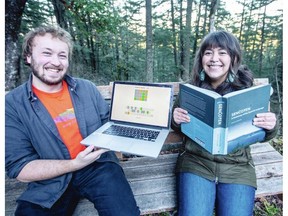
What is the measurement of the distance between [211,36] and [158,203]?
59.4 inches

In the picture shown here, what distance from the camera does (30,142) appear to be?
165 centimetres

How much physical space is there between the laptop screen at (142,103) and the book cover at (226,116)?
11.1 inches

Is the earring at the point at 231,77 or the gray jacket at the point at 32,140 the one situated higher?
the earring at the point at 231,77

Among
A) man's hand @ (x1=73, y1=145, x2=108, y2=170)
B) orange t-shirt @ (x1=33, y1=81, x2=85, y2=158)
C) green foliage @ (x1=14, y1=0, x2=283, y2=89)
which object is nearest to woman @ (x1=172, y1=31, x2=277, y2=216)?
man's hand @ (x1=73, y1=145, x2=108, y2=170)

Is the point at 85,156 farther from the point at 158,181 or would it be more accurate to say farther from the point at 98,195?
the point at 158,181

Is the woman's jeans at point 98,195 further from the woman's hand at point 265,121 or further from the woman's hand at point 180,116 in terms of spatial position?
the woman's hand at point 265,121

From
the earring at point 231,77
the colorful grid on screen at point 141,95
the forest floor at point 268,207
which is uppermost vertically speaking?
the earring at point 231,77

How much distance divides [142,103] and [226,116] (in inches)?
31.4

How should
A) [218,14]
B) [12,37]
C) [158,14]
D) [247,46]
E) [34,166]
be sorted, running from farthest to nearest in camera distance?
1. [247,46]
2. [218,14]
3. [158,14]
4. [12,37]
5. [34,166]

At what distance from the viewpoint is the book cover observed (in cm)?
147

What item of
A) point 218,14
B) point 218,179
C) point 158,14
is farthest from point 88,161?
point 218,14

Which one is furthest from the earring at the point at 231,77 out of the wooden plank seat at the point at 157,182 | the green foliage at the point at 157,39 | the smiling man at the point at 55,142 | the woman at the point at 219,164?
the green foliage at the point at 157,39

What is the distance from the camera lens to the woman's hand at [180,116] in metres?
1.80

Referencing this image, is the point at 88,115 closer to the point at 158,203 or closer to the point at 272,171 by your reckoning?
the point at 158,203
